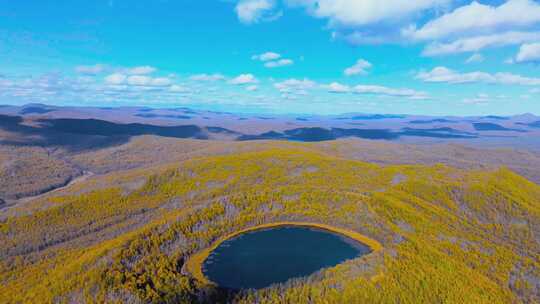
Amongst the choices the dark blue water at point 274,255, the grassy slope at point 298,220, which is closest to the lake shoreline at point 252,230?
the dark blue water at point 274,255

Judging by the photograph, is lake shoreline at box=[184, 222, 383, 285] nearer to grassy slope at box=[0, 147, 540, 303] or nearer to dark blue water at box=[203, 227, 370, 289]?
dark blue water at box=[203, 227, 370, 289]

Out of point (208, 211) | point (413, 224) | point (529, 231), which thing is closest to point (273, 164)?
point (208, 211)

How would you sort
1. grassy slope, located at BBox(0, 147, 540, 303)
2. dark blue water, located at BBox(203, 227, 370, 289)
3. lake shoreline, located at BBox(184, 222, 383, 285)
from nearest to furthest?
grassy slope, located at BBox(0, 147, 540, 303) < dark blue water, located at BBox(203, 227, 370, 289) < lake shoreline, located at BBox(184, 222, 383, 285)

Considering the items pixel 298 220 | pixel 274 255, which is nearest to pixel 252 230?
pixel 274 255

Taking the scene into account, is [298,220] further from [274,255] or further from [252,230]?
[274,255]

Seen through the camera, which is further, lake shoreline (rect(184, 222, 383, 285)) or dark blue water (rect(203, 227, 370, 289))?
lake shoreline (rect(184, 222, 383, 285))

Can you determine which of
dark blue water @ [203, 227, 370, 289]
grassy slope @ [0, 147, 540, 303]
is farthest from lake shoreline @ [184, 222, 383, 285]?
grassy slope @ [0, 147, 540, 303]
